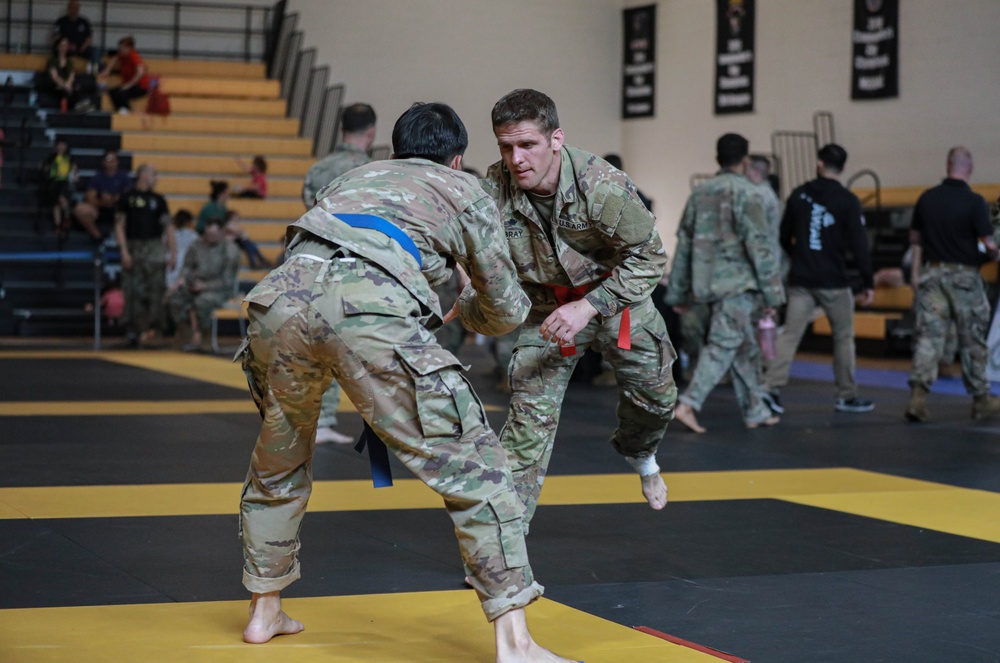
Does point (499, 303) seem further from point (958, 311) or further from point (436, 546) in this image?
point (958, 311)

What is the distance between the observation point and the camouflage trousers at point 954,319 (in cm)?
925

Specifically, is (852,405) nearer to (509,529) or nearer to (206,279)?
(509,529)

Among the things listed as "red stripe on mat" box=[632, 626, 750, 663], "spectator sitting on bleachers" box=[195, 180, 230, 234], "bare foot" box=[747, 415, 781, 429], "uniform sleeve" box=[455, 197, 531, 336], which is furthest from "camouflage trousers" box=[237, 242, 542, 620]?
"spectator sitting on bleachers" box=[195, 180, 230, 234]

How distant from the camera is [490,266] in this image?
3.42m

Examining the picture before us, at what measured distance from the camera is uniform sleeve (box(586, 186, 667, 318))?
427cm

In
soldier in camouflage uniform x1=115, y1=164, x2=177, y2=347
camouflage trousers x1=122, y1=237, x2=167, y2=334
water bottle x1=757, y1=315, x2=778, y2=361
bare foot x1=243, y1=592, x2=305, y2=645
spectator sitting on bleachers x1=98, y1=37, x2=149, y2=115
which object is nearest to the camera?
bare foot x1=243, y1=592, x2=305, y2=645

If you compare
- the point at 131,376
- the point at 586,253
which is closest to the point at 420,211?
the point at 586,253

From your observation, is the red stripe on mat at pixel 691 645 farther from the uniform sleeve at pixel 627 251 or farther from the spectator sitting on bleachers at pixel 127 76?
the spectator sitting on bleachers at pixel 127 76

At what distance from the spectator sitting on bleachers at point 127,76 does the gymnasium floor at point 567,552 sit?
11998 mm

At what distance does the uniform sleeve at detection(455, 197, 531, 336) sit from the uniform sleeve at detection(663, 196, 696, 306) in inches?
210

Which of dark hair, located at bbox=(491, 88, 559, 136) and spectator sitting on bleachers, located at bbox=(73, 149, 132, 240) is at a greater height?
spectator sitting on bleachers, located at bbox=(73, 149, 132, 240)

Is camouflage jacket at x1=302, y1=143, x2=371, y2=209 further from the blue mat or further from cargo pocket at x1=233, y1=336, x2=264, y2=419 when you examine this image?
the blue mat

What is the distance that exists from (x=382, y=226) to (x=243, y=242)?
13.8 m

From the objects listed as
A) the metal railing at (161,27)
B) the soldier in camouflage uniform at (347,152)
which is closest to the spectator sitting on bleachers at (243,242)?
the metal railing at (161,27)
